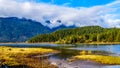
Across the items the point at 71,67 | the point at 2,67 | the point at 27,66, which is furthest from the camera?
the point at 71,67

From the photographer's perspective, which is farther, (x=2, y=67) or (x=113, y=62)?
(x=113, y=62)

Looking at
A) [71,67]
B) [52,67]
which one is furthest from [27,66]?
[71,67]

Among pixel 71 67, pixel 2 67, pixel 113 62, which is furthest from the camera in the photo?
pixel 113 62

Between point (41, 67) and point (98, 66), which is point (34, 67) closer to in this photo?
point (41, 67)

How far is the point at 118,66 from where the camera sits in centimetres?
6525

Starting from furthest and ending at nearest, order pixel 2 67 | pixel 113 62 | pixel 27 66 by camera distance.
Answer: pixel 113 62 → pixel 27 66 → pixel 2 67

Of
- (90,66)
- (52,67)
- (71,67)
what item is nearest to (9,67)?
(52,67)

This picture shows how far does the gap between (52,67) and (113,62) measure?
64.8ft

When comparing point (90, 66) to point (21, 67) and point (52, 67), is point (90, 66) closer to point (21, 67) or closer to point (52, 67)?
point (52, 67)

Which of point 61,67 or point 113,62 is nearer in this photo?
point 61,67

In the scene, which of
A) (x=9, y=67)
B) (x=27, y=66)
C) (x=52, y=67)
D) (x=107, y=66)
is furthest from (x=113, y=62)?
(x=9, y=67)

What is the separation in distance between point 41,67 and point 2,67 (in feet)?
28.1

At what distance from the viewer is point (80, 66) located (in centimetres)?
6688

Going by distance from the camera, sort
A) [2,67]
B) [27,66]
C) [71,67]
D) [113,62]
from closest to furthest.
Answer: [2,67] → [27,66] → [71,67] → [113,62]
